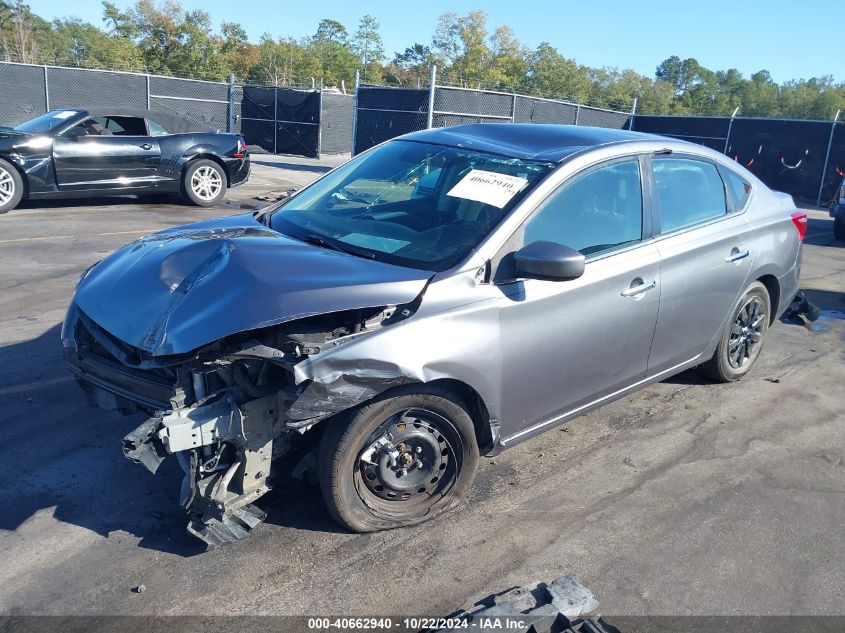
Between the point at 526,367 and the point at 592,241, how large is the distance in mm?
873

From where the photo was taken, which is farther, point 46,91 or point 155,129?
point 46,91

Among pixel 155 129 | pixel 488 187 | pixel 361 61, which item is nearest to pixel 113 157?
pixel 155 129

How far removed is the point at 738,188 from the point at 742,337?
107cm

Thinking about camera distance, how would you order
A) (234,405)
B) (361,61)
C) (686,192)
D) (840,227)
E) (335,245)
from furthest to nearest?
1. (361,61)
2. (840,227)
3. (686,192)
4. (335,245)
5. (234,405)

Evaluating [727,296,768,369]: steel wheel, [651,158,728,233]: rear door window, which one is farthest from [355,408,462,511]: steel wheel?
[727,296,768,369]: steel wheel

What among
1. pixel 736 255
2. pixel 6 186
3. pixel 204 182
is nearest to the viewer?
pixel 736 255

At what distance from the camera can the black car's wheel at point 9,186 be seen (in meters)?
10.7

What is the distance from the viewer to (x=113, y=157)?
11.4 meters

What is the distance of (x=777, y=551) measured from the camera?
11.7ft

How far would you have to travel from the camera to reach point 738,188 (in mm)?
5273

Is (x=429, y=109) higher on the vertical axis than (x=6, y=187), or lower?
higher

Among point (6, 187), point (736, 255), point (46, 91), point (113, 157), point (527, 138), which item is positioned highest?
point (46, 91)

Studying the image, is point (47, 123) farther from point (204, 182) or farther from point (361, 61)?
point (361, 61)

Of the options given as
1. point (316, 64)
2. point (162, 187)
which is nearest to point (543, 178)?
point (162, 187)
